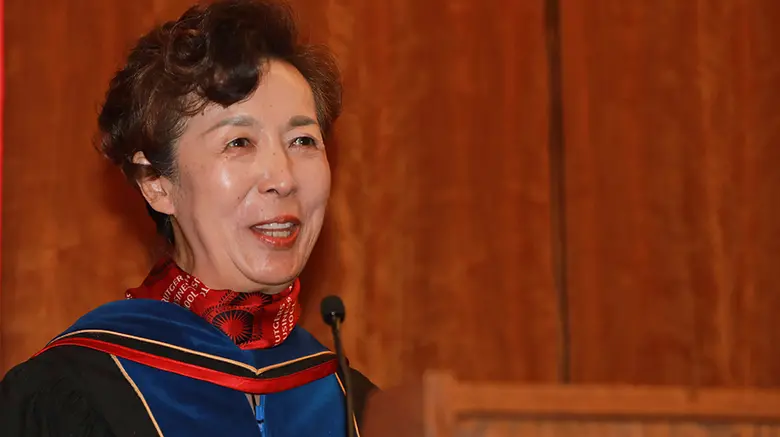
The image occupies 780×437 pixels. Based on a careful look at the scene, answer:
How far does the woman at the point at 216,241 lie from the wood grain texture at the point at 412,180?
544 millimetres

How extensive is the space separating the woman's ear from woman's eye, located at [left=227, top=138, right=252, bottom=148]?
0.50 feet

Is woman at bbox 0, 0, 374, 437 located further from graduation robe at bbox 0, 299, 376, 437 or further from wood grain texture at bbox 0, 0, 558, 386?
wood grain texture at bbox 0, 0, 558, 386

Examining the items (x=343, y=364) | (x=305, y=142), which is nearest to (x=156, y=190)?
(x=305, y=142)

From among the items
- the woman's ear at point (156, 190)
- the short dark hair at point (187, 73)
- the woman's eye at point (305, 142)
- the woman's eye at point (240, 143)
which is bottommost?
the woman's ear at point (156, 190)

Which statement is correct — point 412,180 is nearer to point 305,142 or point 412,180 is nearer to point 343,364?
point 305,142

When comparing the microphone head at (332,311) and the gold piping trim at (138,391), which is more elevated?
the microphone head at (332,311)

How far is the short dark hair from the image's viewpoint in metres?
2.13

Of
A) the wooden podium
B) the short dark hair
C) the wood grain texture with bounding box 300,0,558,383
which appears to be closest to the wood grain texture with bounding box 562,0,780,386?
the wood grain texture with bounding box 300,0,558,383

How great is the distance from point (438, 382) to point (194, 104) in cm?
81

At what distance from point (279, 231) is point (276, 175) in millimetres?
109

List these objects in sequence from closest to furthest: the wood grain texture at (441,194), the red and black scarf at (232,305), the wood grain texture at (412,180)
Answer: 1. the red and black scarf at (232,305)
2. the wood grain texture at (412,180)
3. the wood grain texture at (441,194)

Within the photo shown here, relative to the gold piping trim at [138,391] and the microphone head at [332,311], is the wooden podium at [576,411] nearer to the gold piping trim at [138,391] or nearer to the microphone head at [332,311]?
the microphone head at [332,311]

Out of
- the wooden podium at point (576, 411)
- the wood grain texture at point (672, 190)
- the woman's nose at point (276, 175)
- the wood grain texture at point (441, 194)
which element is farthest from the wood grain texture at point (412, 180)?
the wooden podium at point (576, 411)

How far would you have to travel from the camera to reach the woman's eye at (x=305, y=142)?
7.16 feet
